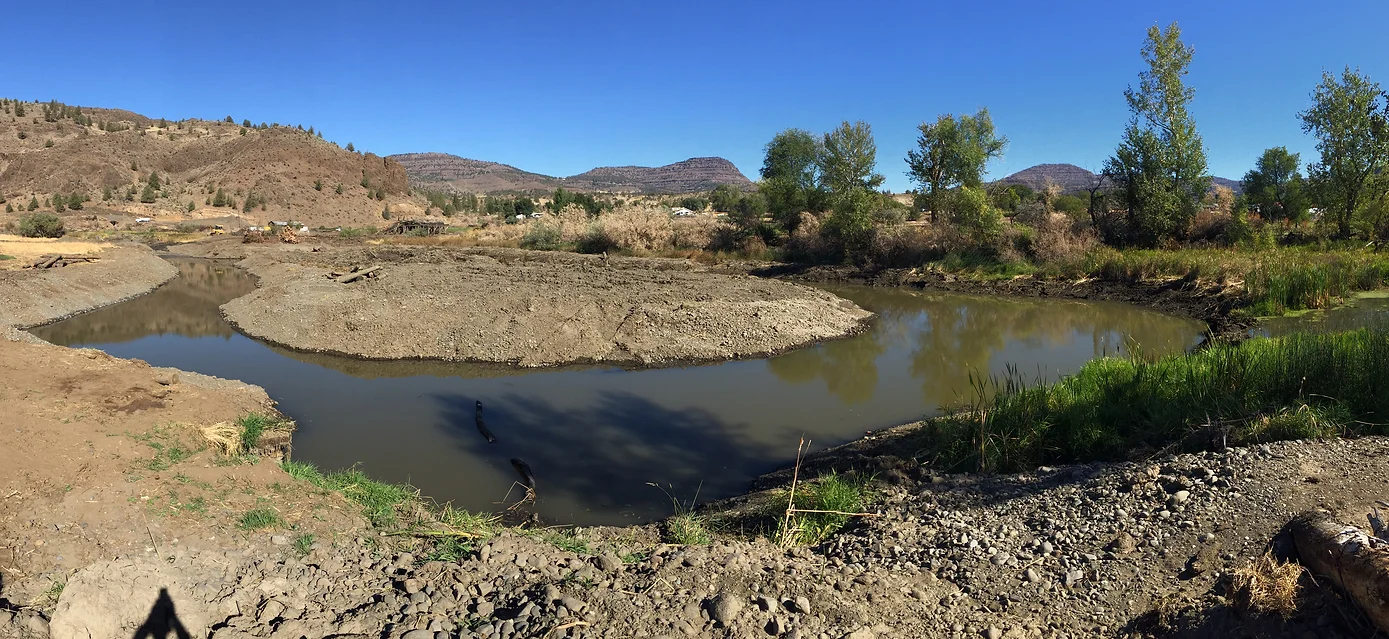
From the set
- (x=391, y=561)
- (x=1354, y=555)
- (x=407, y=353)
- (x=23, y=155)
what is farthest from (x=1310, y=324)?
(x=23, y=155)

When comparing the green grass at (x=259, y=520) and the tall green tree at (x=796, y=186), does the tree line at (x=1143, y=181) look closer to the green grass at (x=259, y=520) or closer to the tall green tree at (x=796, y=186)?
the tall green tree at (x=796, y=186)

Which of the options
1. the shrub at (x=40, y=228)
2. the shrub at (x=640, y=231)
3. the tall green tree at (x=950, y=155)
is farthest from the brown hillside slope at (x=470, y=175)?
the tall green tree at (x=950, y=155)

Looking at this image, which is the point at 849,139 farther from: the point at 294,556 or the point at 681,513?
the point at 294,556

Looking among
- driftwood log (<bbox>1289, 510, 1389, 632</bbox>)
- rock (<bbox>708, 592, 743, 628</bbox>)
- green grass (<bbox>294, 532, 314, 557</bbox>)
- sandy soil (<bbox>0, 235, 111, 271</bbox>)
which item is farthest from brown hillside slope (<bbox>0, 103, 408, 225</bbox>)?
driftwood log (<bbox>1289, 510, 1389, 632</bbox>)

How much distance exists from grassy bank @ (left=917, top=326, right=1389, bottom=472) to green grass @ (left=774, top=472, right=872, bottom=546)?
1521 millimetres

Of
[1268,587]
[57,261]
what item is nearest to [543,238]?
[57,261]

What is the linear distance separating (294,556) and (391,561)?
2.28ft

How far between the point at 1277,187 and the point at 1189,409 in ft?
110

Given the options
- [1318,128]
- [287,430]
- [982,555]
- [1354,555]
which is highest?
[1318,128]

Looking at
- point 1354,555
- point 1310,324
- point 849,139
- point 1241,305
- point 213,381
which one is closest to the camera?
point 1354,555

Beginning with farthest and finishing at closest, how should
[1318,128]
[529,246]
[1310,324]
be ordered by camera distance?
1. [529,246]
2. [1318,128]
3. [1310,324]

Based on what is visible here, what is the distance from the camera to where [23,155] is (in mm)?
61656

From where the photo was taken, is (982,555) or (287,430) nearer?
(982,555)

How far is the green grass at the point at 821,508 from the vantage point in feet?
17.9
